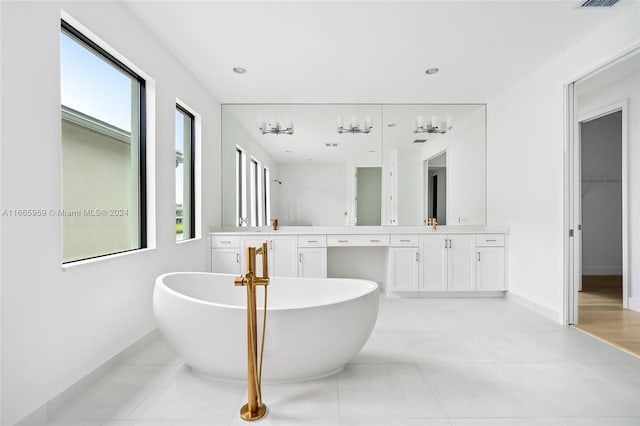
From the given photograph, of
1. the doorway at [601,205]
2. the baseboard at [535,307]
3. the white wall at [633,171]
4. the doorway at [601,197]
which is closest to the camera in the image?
the doorway at [601,205]

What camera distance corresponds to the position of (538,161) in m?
3.29

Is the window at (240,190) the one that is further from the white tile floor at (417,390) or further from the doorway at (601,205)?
the doorway at (601,205)

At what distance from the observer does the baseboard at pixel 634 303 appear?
342 centimetres

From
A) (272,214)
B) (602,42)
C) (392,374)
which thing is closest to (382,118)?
(272,214)

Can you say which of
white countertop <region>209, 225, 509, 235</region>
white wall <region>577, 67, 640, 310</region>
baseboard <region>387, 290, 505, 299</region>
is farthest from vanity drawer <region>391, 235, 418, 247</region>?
white wall <region>577, 67, 640, 310</region>

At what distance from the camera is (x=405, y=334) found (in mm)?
2799

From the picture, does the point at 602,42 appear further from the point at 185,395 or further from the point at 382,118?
the point at 185,395

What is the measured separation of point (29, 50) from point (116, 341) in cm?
174

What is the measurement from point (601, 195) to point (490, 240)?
8.42 feet

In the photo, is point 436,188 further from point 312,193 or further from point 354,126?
point 312,193

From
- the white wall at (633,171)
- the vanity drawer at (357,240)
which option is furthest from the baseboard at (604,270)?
the vanity drawer at (357,240)

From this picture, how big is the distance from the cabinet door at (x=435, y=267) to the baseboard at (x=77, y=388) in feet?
9.69

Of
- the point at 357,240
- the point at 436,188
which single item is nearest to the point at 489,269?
the point at 436,188

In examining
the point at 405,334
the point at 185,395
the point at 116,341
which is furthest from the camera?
the point at 405,334
